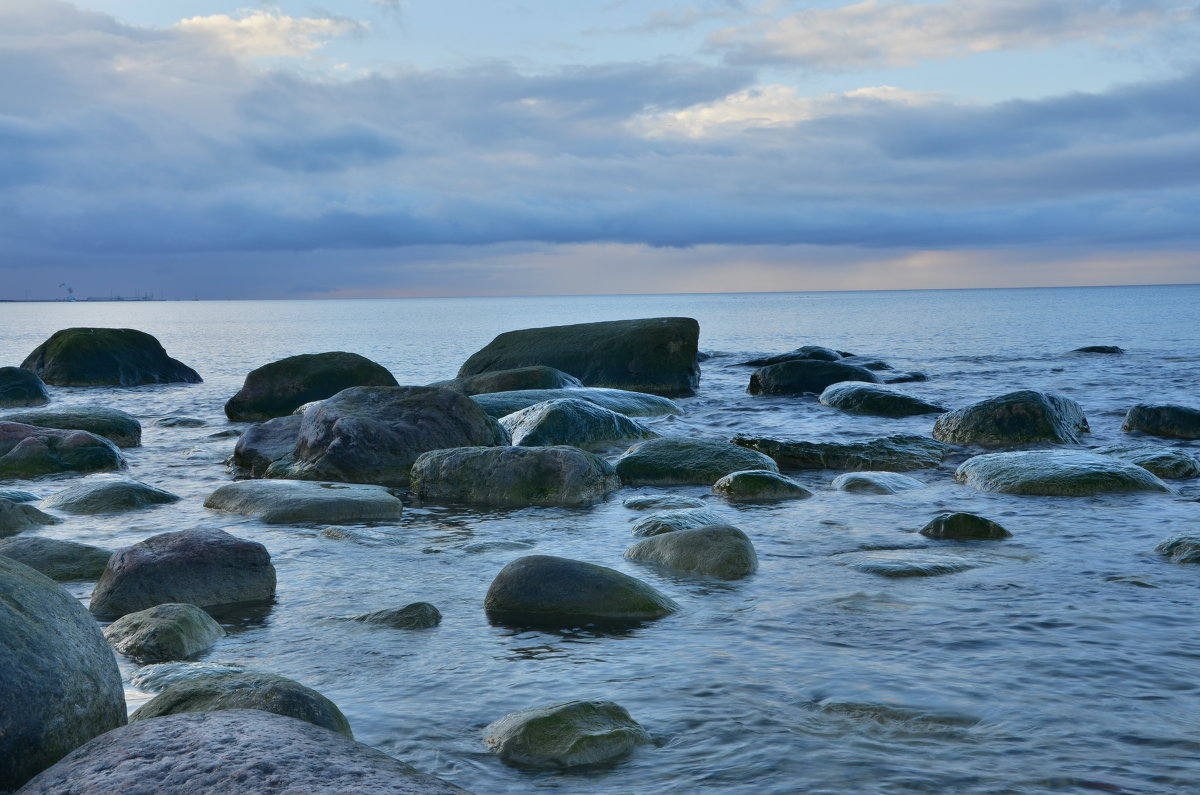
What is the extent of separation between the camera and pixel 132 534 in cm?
912

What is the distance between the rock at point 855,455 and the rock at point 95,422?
9.31m

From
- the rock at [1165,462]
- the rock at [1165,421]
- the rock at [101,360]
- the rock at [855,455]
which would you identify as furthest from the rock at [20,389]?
the rock at [1165,421]

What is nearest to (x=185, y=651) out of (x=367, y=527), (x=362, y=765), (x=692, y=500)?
(x=362, y=765)

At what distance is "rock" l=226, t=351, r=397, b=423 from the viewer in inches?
736

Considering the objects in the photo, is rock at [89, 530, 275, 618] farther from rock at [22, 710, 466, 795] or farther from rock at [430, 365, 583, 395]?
rock at [430, 365, 583, 395]

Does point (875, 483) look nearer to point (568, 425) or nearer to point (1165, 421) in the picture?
point (568, 425)

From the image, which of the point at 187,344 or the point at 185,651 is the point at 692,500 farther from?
the point at 187,344

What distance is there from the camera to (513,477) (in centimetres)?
1083

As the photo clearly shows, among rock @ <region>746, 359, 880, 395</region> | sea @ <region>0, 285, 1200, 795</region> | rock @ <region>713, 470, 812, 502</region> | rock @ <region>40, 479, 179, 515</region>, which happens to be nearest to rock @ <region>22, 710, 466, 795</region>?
sea @ <region>0, 285, 1200, 795</region>

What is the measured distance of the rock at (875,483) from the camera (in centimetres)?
1114

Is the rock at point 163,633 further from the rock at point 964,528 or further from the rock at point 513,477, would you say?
the rock at point 964,528

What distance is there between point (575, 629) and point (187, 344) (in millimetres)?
55700

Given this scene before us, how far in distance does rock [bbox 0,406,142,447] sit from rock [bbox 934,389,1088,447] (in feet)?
39.3

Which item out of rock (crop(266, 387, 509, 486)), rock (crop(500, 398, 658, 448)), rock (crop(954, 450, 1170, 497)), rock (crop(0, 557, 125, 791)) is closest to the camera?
rock (crop(0, 557, 125, 791))
